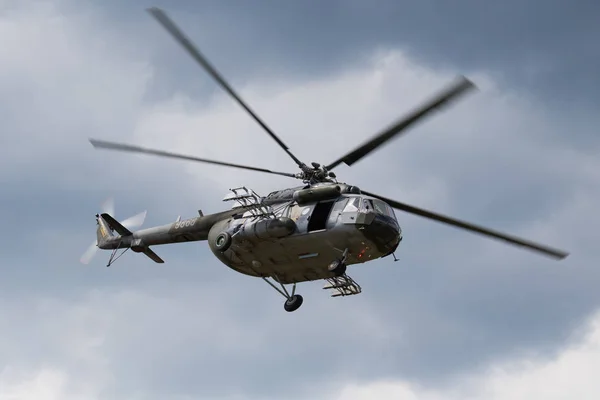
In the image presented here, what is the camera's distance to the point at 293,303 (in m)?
36.0

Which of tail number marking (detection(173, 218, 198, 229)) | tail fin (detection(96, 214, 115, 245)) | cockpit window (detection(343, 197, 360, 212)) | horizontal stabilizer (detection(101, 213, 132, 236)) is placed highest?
tail fin (detection(96, 214, 115, 245))

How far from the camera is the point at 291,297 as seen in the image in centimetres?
3622

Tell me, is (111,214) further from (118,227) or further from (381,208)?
(381,208)

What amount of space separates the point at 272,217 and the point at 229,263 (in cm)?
346

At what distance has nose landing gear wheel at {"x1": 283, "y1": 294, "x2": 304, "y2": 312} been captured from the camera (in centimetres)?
3600

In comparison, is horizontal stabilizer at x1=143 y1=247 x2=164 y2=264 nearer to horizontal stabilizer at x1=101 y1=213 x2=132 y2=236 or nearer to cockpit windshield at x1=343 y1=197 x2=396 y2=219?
horizontal stabilizer at x1=101 y1=213 x2=132 y2=236

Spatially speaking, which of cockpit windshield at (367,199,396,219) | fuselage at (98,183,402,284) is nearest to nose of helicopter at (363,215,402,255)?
fuselage at (98,183,402,284)

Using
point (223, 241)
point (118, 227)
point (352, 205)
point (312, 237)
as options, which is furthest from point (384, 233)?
point (118, 227)

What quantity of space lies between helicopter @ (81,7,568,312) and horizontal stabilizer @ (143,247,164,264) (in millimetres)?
6163

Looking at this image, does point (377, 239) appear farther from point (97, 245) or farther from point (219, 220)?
point (97, 245)

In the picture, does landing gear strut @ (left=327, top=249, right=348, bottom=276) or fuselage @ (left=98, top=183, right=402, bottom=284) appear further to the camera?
landing gear strut @ (left=327, top=249, right=348, bottom=276)

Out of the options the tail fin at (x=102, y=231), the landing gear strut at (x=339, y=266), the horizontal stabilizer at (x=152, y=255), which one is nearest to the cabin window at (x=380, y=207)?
the landing gear strut at (x=339, y=266)

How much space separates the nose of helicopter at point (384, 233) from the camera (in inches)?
1288

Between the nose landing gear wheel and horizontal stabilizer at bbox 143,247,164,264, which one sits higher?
horizontal stabilizer at bbox 143,247,164,264
